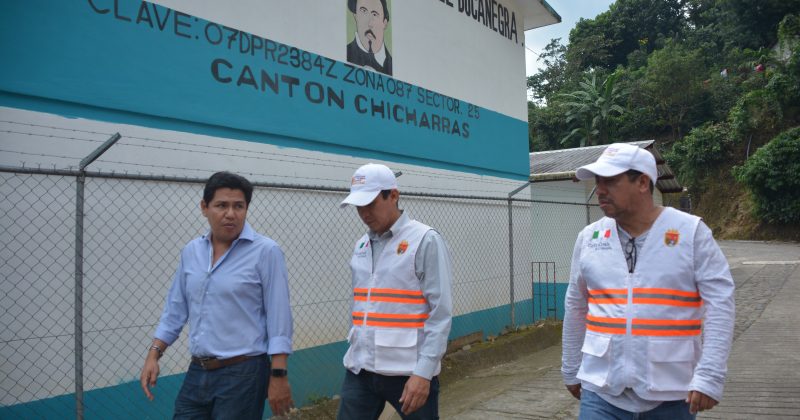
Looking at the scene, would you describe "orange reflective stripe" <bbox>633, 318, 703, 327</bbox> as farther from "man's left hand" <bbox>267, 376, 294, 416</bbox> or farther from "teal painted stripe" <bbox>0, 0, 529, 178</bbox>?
"teal painted stripe" <bbox>0, 0, 529, 178</bbox>

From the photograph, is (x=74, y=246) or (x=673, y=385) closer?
(x=673, y=385)

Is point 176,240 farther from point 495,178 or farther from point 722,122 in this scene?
point 722,122

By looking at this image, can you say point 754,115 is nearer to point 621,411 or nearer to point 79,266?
point 621,411

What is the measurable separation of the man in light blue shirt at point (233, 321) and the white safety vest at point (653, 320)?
4.61ft

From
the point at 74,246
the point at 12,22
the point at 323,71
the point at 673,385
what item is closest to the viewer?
the point at 673,385

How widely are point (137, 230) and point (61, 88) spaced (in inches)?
42.2

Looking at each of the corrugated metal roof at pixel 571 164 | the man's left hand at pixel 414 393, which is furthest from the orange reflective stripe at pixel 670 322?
the corrugated metal roof at pixel 571 164

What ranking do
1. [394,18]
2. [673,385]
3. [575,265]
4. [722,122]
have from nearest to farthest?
[673,385] → [575,265] → [394,18] → [722,122]

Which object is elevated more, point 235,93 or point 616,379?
point 235,93

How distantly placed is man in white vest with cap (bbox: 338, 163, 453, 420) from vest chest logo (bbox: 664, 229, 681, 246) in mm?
978

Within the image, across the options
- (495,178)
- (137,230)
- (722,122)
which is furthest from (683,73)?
(137,230)

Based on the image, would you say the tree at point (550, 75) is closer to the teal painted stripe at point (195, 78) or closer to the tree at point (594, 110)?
the tree at point (594, 110)

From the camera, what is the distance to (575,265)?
2832 millimetres

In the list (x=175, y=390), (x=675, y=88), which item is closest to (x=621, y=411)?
(x=175, y=390)
